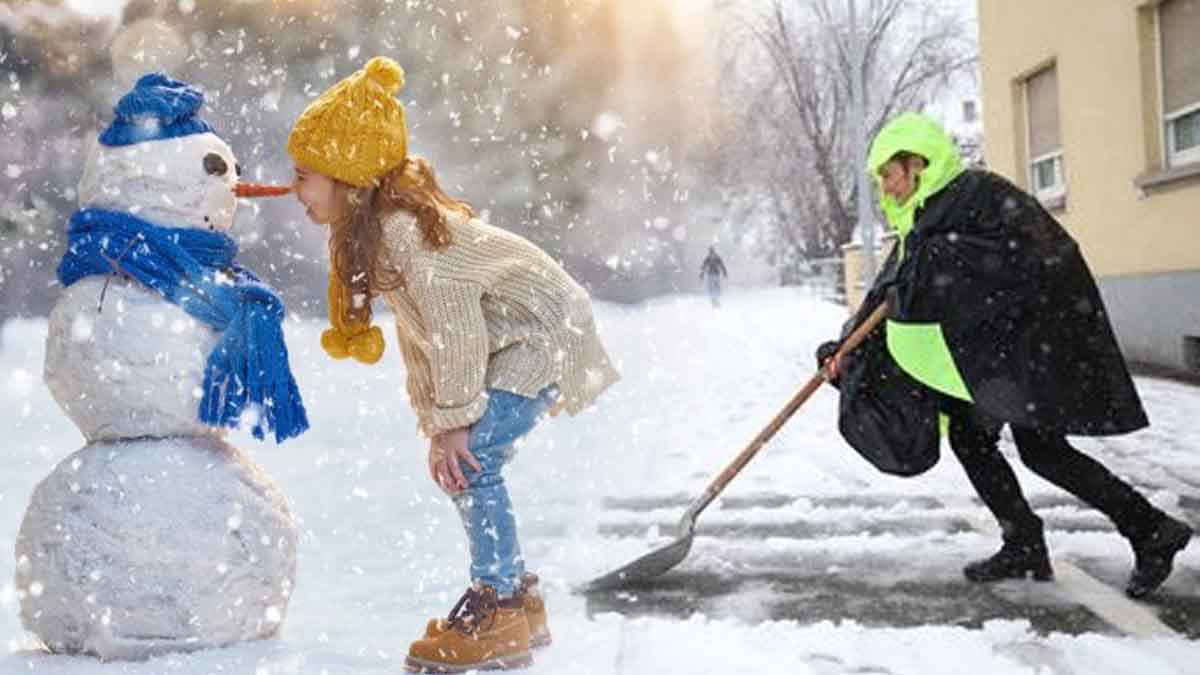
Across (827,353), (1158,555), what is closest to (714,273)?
(827,353)

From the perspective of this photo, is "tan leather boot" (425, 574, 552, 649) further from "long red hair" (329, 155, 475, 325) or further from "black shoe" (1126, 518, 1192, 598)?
"black shoe" (1126, 518, 1192, 598)

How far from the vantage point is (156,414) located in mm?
3430

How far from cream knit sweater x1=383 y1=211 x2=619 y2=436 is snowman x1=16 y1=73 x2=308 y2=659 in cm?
48

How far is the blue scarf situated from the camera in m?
3.45

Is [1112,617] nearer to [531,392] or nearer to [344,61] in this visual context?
[531,392]

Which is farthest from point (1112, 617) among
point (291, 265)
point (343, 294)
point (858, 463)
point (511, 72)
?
point (291, 265)

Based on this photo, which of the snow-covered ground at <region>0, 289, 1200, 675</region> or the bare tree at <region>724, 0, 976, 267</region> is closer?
the snow-covered ground at <region>0, 289, 1200, 675</region>

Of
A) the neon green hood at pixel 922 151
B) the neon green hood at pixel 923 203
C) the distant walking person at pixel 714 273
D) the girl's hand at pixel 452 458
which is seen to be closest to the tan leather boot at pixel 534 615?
the girl's hand at pixel 452 458

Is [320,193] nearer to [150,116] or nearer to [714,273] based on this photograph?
[150,116]

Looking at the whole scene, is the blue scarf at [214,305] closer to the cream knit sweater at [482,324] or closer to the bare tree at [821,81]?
the cream knit sweater at [482,324]

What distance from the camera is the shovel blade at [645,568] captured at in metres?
4.42

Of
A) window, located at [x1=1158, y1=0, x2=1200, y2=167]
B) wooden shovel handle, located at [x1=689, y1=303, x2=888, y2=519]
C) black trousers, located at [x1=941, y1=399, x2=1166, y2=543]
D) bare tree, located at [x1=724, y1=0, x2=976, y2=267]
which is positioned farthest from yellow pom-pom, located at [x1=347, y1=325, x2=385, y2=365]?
bare tree, located at [x1=724, y1=0, x2=976, y2=267]

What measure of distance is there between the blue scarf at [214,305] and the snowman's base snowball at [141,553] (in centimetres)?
19

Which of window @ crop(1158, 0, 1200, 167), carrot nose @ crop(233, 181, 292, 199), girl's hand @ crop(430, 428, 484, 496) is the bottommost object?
girl's hand @ crop(430, 428, 484, 496)
